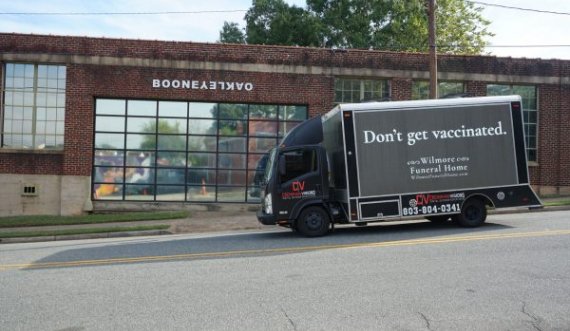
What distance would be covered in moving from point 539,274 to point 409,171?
506cm

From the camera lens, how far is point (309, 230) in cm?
1270

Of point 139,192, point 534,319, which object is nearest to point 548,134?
point 139,192

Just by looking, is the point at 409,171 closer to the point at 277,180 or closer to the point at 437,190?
the point at 437,190

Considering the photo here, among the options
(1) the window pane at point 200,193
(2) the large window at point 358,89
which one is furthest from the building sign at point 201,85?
(1) the window pane at point 200,193

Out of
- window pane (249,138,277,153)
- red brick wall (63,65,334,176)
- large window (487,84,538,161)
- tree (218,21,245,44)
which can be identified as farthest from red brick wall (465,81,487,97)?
tree (218,21,245,44)

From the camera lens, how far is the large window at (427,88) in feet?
70.5

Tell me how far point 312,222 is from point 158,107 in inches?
395

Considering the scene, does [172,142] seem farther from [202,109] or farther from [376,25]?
[376,25]

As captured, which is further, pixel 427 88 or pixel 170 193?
pixel 427 88

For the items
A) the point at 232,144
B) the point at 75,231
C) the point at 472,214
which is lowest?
the point at 75,231

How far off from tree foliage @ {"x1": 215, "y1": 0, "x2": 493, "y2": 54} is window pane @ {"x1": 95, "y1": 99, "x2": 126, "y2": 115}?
20.6 meters

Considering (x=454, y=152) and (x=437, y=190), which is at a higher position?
(x=454, y=152)

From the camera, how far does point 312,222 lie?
41.8 ft

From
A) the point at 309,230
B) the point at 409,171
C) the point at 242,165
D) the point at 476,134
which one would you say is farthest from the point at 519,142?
the point at 242,165
